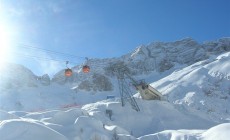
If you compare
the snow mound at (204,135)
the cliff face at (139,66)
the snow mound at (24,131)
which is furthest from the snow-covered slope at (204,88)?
the snow mound at (24,131)

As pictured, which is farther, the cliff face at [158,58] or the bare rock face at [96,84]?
the cliff face at [158,58]

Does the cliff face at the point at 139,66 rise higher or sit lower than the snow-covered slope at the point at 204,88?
higher

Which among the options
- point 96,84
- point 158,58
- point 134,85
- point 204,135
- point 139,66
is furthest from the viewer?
point 158,58

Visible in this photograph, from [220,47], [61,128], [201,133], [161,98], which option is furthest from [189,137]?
[220,47]

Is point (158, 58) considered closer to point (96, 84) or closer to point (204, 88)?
point (96, 84)

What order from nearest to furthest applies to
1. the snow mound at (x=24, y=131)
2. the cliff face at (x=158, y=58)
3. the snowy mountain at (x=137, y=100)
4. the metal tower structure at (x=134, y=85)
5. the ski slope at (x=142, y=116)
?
the snow mound at (x=24, y=131) < the ski slope at (x=142, y=116) < the snowy mountain at (x=137, y=100) < the metal tower structure at (x=134, y=85) < the cliff face at (x=158, y=58)

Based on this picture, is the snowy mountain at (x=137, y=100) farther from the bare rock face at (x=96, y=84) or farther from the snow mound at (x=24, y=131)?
the bare rock face at (x=96, y=84)

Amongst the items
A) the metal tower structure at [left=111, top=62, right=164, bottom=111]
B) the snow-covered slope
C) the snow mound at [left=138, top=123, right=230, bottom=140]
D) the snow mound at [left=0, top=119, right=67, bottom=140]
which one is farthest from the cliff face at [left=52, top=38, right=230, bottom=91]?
the snow mound at [left=0, top=119, right=67, bottom=140]

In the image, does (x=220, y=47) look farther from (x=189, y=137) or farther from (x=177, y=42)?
(x=189, y=137)

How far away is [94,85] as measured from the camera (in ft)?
458

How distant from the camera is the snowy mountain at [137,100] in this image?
82.6 ft

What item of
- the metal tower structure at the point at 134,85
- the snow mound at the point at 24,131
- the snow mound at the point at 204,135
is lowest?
the snow mound at the point at 204,135

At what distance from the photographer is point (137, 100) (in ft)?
153

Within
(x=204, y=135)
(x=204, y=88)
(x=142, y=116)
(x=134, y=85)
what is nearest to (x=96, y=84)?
(x=204, y=88)
